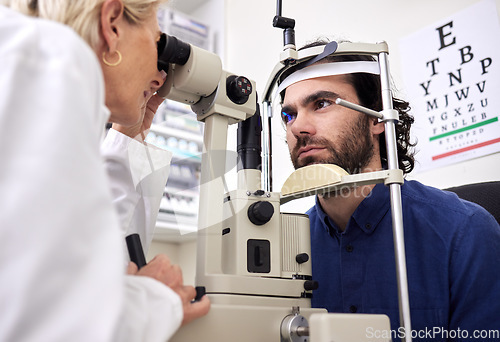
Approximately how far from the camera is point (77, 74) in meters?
0.48

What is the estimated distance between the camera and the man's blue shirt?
3.57ft

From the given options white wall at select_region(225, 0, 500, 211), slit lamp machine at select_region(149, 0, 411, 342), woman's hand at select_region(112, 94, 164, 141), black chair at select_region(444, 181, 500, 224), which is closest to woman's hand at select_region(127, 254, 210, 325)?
slit lamp machine at select_region(149, 0, 411, 342)

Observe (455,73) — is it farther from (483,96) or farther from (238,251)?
(238,251)

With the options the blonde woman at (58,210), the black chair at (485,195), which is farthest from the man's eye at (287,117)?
A: the blonde woman at (58,210)

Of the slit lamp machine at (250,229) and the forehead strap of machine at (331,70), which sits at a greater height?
the forehead strap of machine at (331,70)

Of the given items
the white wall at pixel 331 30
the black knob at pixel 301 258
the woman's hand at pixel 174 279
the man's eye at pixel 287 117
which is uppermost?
the white wall at pixel 331 30

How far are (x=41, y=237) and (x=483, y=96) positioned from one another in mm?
1585

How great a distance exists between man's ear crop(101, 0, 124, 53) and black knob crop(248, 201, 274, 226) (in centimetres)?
38

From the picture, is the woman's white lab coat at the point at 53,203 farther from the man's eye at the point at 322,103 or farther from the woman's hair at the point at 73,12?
the man's eye at the point at 322,103

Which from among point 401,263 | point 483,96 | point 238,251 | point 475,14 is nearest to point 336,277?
point 401,263

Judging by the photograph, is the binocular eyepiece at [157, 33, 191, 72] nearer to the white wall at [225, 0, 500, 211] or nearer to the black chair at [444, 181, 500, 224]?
the black chair at [444, 181, 500, 224]

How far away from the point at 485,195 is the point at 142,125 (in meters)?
1.02

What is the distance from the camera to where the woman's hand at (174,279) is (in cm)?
67

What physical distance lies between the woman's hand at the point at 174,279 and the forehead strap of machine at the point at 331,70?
2.32 ft
